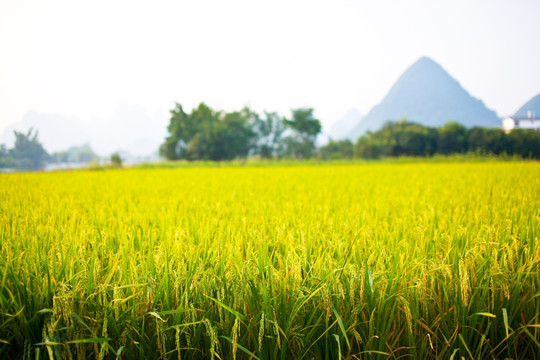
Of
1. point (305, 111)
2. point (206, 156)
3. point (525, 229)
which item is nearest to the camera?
point (525, 229)

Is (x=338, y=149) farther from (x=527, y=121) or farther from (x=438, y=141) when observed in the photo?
(x=527, y=121)

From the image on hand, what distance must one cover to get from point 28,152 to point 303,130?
104 feet

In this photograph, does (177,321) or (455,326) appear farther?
(455,326)

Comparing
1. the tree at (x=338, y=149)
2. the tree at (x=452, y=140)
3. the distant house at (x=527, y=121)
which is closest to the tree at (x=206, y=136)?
the tree at (x=338, y=149)

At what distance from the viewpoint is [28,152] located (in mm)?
25375

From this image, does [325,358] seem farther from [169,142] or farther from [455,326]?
[169,142]

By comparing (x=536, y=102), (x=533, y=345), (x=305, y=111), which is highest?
(x=305, y=111)

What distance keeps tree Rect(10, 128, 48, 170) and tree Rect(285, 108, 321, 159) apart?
94.1 feet

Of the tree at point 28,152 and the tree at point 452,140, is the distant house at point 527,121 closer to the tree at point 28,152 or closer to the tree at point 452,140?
the tree at point 452,140

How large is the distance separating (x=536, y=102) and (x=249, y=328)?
24678 mm

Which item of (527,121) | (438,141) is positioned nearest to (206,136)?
(438,141)

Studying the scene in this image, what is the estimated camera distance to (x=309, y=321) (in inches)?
42.8

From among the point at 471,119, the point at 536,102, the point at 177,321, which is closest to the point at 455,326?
the point at 177,321

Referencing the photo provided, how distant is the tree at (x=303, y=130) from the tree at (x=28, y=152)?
94.1 ft
